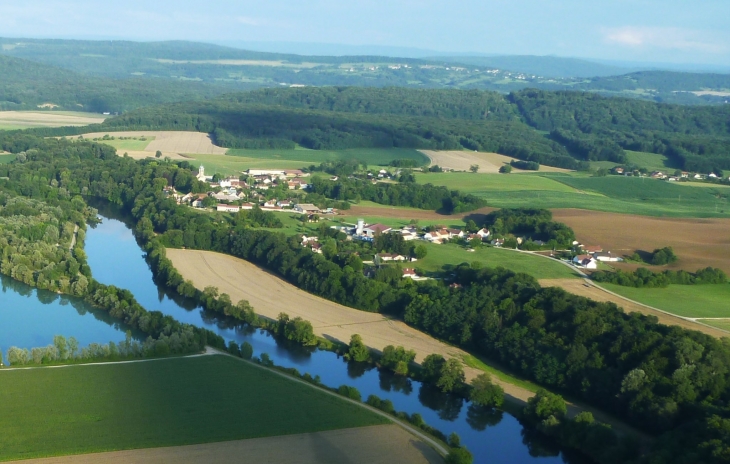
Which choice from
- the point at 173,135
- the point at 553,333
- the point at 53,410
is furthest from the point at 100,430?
the point at 173,135

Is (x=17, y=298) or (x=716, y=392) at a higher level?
(x=716, y=392)

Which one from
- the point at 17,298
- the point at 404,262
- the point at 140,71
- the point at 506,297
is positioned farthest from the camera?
the point at 140,71

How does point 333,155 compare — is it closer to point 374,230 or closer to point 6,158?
point 6,158

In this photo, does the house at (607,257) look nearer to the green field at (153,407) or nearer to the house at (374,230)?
the house at (374,230)

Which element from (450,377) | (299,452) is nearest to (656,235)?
(450,377)

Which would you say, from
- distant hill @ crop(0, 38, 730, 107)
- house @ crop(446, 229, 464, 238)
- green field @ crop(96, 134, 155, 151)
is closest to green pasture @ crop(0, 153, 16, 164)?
green field @ crop(96, 134, 155, 151)

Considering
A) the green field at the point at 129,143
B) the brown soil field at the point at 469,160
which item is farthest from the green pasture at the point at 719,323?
the green field at the point at 129,143

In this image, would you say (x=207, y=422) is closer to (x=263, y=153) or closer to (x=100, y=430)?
(x=100, y=430)
